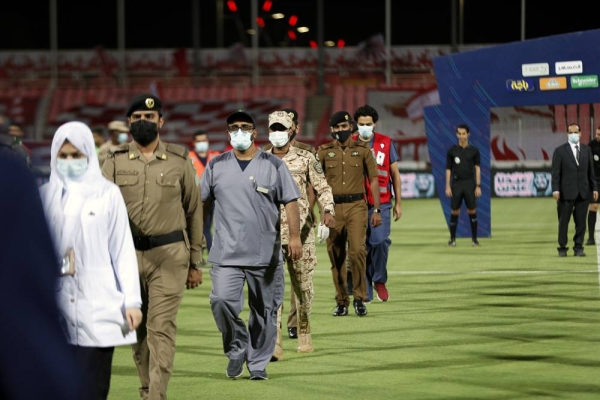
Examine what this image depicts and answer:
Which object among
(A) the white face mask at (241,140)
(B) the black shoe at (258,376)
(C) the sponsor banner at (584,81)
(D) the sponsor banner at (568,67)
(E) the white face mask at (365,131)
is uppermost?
(D) the sponsor banner at (568,67)

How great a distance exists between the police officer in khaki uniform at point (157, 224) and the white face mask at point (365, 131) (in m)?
5.85

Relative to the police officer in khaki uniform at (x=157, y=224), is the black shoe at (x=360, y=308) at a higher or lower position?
lower

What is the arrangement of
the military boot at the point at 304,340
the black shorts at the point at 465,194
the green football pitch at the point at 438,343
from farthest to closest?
the black shorts at the point at 465,194, the military boot at the point at 304,340, the green football pitch at the point at 438,343

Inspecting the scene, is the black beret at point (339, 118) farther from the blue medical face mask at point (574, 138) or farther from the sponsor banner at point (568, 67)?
the sponsor banner at point (568, 67)

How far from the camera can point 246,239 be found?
8781 millimetres

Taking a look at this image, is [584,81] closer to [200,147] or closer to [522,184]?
[200,147]

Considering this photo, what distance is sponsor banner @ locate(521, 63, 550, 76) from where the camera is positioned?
74.5 ft

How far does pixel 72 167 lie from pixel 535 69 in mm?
18357

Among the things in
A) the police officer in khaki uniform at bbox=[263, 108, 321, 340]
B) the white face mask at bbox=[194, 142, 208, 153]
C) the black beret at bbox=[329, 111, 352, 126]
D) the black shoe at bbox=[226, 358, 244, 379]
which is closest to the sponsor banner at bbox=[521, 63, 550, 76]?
the white face mask at bbox=[194, 142, 208, 153]

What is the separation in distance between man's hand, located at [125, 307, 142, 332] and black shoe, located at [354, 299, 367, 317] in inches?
279

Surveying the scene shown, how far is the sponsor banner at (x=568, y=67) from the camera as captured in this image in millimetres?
22250

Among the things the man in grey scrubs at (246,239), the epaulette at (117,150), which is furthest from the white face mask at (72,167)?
the man in grey scrubs at (246,239)

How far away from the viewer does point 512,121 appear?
36.1 m

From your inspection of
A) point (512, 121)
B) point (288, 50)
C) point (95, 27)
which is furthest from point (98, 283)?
point (95, 27)
